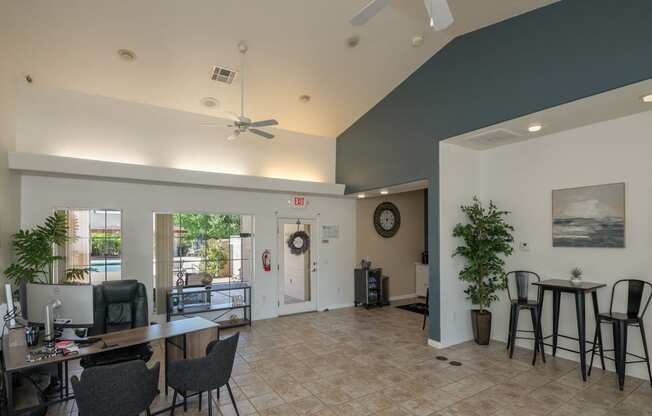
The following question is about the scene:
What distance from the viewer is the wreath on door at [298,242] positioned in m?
7.02

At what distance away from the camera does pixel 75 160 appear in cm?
469

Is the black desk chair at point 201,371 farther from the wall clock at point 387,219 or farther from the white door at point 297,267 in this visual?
the wall clock at point 387,219

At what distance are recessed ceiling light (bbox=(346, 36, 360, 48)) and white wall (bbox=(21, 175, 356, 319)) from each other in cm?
317

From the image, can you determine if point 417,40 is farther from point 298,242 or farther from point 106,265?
point 106,265

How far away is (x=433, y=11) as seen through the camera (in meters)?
2.21

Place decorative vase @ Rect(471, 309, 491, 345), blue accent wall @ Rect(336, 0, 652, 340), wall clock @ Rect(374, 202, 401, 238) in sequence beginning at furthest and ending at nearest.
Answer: wall clock @ Rect(374, 202, 401, 238)
decorative vase @ Rect(471, 309, 491, 345)
blue accent wall @ Rect(336, 0, 652, 340)

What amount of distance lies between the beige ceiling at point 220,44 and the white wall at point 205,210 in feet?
4.77

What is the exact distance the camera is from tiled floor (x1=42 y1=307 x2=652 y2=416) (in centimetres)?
324

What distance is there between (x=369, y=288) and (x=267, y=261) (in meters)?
2.40

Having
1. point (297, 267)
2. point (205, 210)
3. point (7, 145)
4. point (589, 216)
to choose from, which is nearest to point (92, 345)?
point (7, 145)

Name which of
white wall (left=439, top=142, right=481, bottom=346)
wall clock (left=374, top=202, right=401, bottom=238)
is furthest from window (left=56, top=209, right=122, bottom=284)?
wall clock (left=374, top=202, right=401, bottom=238)

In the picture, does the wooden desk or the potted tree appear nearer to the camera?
the wooden desk

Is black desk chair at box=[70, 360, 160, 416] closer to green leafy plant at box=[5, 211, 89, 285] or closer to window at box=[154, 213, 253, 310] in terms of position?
green leafy plant at box=[5, 211, 89, 285]

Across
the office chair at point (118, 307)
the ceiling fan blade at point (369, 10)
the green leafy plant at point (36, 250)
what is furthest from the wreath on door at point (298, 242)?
the ceiling fan blade at point (369, 10)
